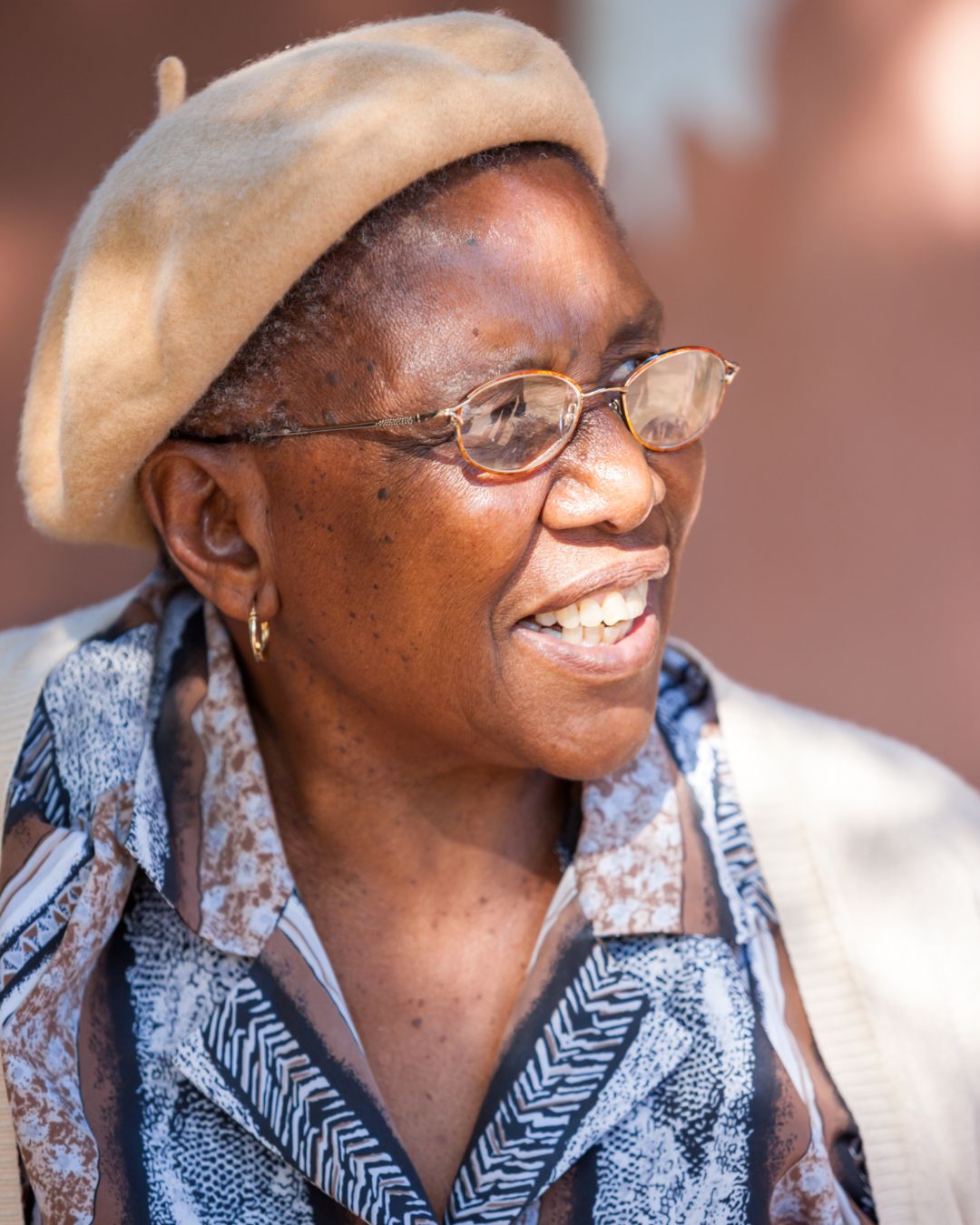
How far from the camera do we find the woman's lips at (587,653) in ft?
6.76

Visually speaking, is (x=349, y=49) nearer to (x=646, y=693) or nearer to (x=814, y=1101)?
(x=646, y=693)

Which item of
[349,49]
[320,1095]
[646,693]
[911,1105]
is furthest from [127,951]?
[349,49]

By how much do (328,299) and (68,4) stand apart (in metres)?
1.72

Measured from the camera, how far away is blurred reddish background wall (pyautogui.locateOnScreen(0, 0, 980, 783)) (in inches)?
131

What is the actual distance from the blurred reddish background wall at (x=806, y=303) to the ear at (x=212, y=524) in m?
1.32

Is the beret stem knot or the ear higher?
the beret stem knot

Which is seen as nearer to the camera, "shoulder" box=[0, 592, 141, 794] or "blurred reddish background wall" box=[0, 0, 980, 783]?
"shoulder" box=[0, 592, 141, 794]

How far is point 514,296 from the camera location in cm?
199

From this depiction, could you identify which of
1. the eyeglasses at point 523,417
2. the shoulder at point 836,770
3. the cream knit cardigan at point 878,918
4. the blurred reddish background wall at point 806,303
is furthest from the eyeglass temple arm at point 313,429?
the blurred reddish background wall at point 806,303

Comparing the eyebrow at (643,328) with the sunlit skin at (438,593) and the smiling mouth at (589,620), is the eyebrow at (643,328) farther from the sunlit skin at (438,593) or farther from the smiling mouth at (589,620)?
the smiling mouth at (589,620)

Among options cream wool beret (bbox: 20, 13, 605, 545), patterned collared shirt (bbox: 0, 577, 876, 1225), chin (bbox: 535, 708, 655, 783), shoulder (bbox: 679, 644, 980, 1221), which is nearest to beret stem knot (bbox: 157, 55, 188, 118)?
cream wool beret (bbox: 20, 13, 605, 545)

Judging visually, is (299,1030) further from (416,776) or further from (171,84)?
(171,84)

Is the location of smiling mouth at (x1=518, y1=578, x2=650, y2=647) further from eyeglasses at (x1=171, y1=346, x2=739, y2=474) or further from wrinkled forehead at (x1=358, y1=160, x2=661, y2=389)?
wrinkled forehead at (x1=358, y1=160, x2=661, y2=389)

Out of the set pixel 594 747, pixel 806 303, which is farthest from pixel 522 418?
pixel 806 303
